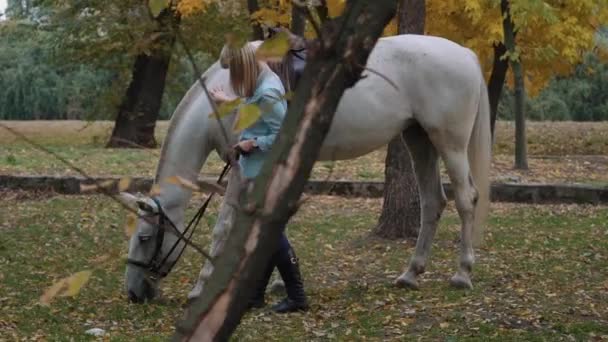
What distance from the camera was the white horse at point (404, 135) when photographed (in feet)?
23.5

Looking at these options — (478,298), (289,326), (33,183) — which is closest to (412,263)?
(478,298)

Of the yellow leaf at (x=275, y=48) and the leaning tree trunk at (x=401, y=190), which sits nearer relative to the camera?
the yellow leaf at (x=275, y=48)

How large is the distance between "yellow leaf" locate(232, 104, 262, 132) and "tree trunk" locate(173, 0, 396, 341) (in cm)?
11

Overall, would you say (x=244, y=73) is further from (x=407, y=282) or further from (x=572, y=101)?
(x=572, y=101)

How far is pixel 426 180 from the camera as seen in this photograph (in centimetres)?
820

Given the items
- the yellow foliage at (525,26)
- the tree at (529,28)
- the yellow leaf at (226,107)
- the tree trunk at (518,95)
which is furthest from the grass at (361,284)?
the tree at (529,28)

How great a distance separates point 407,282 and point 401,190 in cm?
232

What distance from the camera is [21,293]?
786cm

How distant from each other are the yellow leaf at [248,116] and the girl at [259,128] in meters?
3.57

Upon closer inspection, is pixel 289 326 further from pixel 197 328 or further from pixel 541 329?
pixel 197 328

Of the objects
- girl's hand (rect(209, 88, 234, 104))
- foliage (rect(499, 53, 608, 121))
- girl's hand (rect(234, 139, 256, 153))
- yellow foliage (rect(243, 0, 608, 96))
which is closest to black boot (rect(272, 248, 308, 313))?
girl's hand (rect(234, 139, 256, 153))

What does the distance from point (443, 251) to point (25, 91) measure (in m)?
37.4

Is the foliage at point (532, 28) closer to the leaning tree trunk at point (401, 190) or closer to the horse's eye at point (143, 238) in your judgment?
the leaning tree trunk at point (401, 190)

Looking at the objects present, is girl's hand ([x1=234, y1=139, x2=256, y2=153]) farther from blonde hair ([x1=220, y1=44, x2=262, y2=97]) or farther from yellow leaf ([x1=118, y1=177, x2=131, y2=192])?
yellow leaf ([x1=118, y1=177, x2=131, y2=192])
